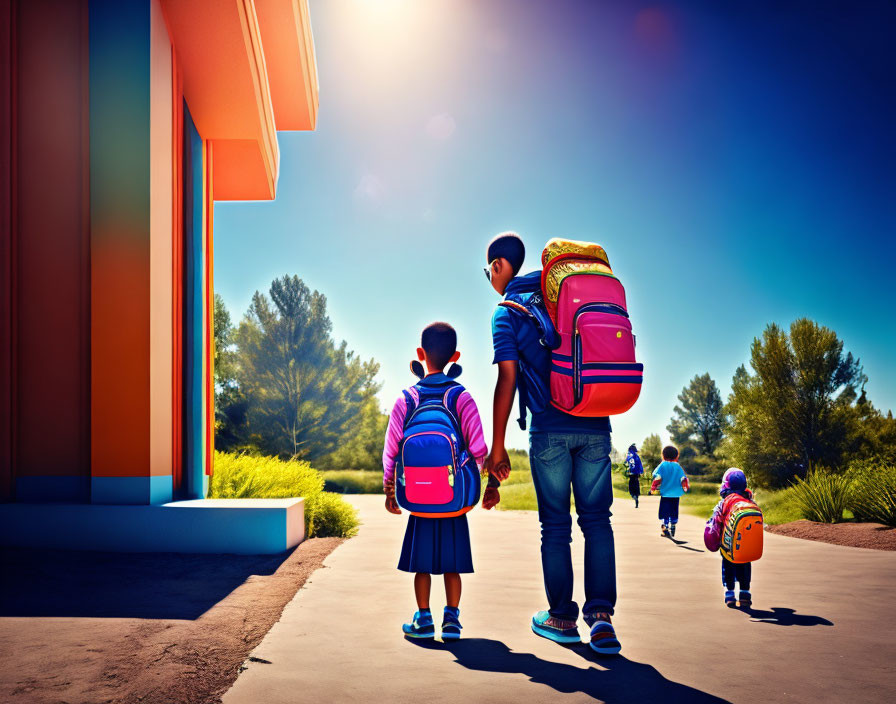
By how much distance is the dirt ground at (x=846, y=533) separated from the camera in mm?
8156

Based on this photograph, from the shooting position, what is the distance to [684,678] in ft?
9.90

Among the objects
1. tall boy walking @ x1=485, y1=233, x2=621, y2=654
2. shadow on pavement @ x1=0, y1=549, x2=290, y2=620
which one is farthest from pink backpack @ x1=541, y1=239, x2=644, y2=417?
shadow on pavement @ x1=0, y1=549, x2=290, y2=620

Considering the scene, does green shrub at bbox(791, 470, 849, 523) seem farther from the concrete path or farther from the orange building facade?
the orange building facade

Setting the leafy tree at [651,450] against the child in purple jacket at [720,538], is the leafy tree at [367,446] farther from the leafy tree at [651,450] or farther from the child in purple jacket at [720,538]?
the child in purple jacket at [720,538]

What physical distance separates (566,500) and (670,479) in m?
6.39

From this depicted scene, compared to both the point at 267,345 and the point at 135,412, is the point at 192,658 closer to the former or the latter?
the point at 135,412

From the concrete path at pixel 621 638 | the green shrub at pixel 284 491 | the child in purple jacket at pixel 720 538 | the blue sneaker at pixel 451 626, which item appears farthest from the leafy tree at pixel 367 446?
the blue sneaker at pixel 451 626

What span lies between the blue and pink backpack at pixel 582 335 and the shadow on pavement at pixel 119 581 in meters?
2.57

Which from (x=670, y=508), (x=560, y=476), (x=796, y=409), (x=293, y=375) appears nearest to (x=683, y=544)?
(x=670, y=508)

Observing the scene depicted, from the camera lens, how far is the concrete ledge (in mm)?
6133

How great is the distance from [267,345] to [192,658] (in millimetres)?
29342

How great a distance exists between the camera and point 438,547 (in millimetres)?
3695

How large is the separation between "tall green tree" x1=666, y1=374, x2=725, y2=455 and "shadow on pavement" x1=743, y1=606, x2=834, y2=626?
51.4 m

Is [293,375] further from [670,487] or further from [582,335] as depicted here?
[582,335]
